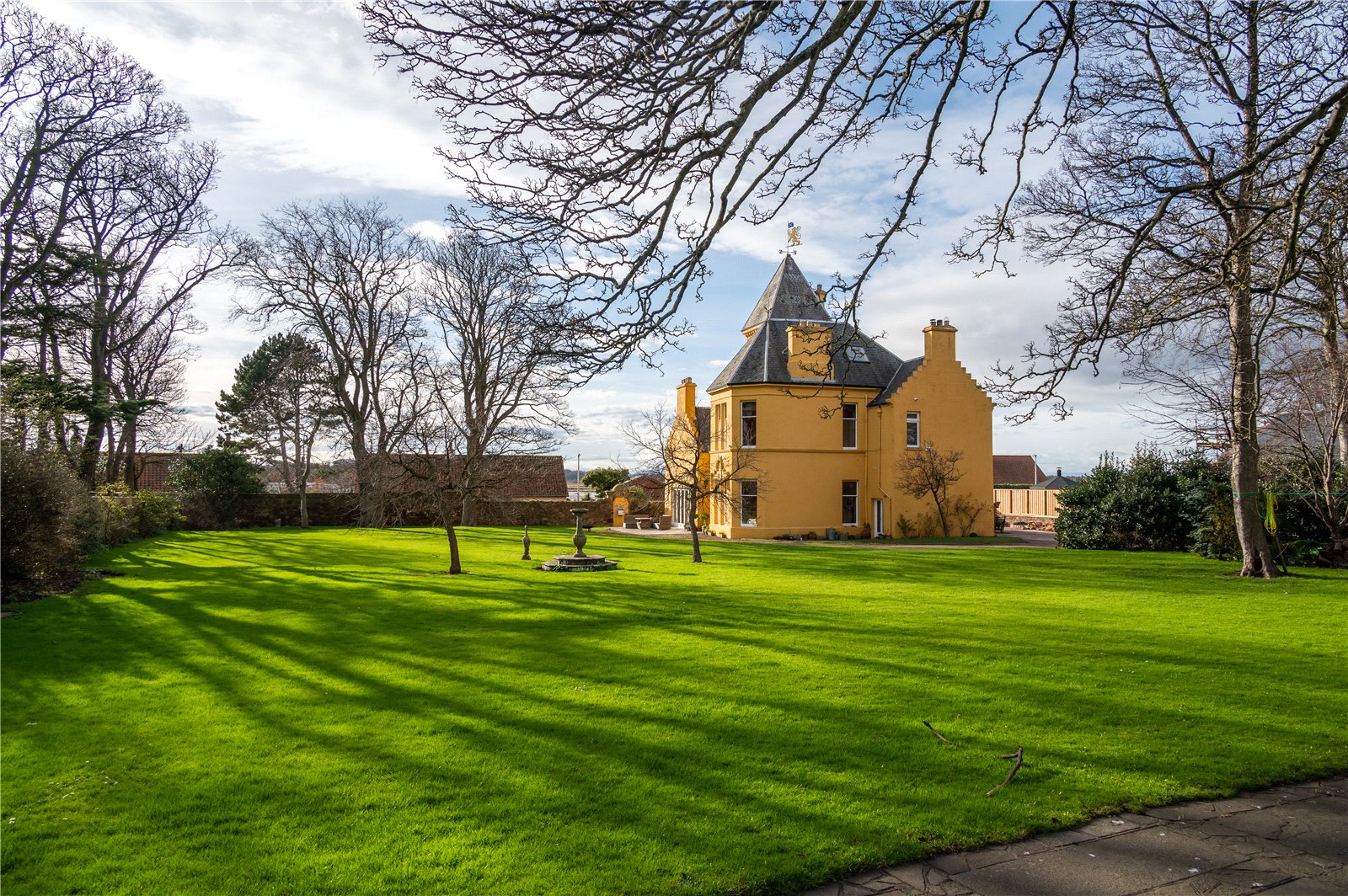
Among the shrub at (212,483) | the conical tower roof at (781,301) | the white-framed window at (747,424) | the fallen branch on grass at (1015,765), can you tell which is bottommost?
the fallen branch on grass at (1015,765)

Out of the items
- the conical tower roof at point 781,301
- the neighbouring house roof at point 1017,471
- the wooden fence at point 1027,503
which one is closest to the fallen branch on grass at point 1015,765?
the conical tower roof at point 781,301

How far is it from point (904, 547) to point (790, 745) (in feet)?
75.3

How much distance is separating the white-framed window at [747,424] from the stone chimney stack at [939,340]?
756 cm

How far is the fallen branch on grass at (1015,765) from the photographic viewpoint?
536 cm

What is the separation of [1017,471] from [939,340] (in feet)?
153

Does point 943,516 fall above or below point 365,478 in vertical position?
below

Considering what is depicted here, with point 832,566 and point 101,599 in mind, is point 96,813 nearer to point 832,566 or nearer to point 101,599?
point 101,599

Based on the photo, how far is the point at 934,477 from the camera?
31.8 metres

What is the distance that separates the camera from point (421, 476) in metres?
18.0

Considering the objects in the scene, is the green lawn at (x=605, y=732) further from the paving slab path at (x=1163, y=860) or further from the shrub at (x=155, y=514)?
the shrub at (x=155, y=514)

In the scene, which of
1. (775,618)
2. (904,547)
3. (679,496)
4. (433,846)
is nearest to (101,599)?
(775,618)

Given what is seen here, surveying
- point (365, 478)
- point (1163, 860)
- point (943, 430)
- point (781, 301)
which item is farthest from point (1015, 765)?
point (365, 478)

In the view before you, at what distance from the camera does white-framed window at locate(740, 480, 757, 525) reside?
109ft

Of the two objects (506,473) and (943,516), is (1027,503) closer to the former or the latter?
(943,516)
